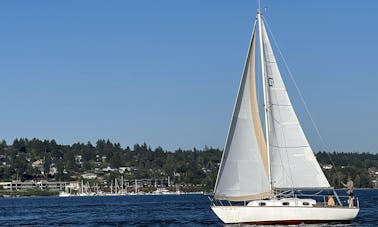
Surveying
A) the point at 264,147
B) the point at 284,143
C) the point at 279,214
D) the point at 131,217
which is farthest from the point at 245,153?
the point at 131,217

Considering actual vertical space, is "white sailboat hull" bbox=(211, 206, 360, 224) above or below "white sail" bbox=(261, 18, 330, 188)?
below

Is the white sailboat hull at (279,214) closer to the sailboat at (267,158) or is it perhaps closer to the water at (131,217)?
the sailboat at (267,158)

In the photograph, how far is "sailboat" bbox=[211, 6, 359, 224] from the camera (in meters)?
50.4

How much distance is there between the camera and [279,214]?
163 feet

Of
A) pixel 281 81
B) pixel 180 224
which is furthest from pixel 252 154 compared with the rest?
pixel 180 224

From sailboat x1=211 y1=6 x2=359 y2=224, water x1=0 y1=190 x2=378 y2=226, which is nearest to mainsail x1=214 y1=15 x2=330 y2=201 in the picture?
sailboat x1=211 y1=6 x2=359 y2=224

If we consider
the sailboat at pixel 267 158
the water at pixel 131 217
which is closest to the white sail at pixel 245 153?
the sailboat at pixel 267 158

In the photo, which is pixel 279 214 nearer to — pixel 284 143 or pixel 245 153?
pixel 245 153

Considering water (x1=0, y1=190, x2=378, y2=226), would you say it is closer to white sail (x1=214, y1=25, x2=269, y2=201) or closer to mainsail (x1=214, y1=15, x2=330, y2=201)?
mainsail (x1=214, y1=15, x2=330, y2=201)

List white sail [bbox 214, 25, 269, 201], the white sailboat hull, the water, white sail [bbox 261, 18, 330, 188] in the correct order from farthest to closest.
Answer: the water → white sail [bbox 261, 18, 330, 188] → white sail [bbox 214, 25, 269, 201] → the white sailboat hull

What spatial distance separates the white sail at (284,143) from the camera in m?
51.0

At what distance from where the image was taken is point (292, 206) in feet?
163

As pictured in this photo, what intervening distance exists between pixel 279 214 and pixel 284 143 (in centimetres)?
457

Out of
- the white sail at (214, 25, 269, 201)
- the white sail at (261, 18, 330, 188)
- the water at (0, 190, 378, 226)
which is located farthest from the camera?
the water at (0, 190, 378, 226)
